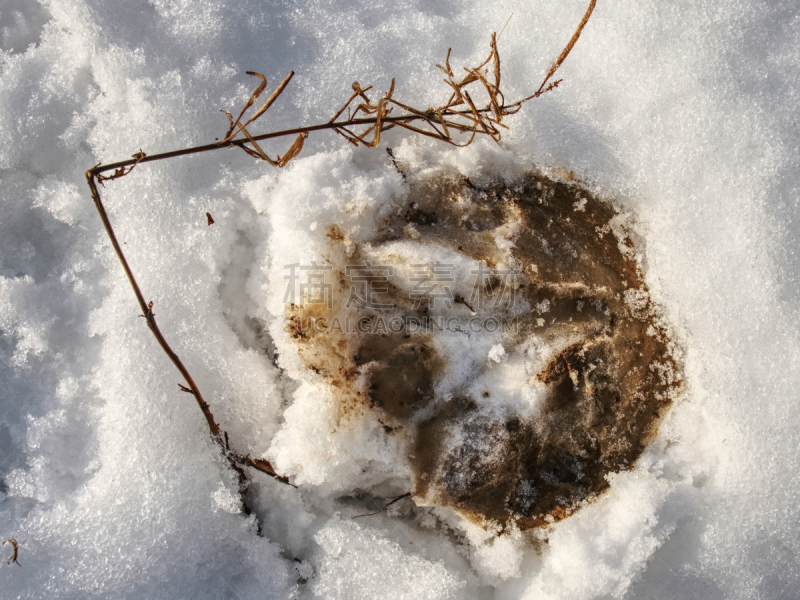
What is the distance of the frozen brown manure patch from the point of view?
1722 millimetres

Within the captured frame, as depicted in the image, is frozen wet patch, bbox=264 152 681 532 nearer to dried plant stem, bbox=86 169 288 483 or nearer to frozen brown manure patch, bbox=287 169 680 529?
frozen brown manure patch, bbox=287 169 680 529

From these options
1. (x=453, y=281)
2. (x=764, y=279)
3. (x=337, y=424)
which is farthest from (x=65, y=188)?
(x=764, y=279)

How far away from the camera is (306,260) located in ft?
5.55

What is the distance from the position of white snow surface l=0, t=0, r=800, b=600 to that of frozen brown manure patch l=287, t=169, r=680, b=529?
76 millimetres

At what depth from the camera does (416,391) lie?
5.68 feet

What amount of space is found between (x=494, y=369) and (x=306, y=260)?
69cm

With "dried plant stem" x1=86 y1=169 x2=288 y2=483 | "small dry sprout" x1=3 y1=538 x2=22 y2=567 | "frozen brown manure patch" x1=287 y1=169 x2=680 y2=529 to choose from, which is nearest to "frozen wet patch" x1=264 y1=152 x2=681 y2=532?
"frozen brown manure patch" x1=287 y1=169 x2=680 y2=529

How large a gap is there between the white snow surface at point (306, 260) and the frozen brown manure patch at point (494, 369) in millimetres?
76

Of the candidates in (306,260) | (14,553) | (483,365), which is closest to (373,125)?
(306,260)

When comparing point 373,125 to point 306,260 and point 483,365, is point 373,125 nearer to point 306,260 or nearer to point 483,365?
point 306,260

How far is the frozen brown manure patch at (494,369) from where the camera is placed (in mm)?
1722

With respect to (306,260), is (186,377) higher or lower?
lower

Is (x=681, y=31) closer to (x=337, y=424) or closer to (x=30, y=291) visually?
(x=337, y=424)

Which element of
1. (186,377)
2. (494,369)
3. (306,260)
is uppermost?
(306,260)
